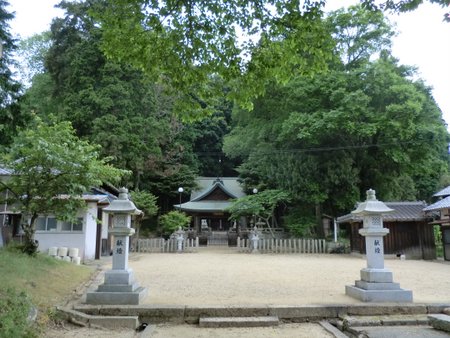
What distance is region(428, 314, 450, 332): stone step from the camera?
544 centimetres

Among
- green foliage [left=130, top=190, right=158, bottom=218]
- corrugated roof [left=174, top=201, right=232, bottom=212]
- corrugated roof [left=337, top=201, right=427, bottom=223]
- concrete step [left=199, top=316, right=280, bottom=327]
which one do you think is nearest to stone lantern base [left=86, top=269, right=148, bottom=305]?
concrete step [left=199, top=316, right=280, bottom=327]

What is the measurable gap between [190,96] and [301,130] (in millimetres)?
14345

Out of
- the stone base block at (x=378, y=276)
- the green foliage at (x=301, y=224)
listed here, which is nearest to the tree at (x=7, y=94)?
the stone base block at (x=378, y=276)

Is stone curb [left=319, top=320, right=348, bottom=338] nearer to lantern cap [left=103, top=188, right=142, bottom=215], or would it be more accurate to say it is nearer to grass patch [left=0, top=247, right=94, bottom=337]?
lantern cap [left=103, top=188, right=142, bottom=215]

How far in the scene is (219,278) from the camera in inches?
405

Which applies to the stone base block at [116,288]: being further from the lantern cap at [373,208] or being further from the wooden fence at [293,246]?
the wooden fence at [293,246]

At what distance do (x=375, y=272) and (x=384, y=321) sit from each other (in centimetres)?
127

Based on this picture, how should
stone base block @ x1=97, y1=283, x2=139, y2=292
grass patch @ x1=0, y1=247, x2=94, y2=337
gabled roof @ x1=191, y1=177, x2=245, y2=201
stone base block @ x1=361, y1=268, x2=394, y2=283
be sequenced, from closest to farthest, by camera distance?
grass patch @ x1=0, y1=247, x2=94, y2=337 → stone base block @ x1=97, y1=283, x2=139, y2=292 → stone base block @ x1=361, y1=268, x2=394, y2=283 → gabled roof @ x1=191, y1=177, x2=245, y2=201

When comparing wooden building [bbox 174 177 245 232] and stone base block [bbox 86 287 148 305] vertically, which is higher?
wooden building [bbox 174 177 245 232]

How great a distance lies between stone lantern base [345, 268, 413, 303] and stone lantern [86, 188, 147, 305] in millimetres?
4340

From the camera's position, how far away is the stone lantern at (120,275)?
671 centimetres

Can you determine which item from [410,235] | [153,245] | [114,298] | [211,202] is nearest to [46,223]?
[153,245]

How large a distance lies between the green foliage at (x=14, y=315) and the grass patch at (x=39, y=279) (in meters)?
0.03

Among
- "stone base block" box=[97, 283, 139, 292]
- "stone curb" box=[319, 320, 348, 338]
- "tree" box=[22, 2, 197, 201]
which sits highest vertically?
"tree" box=[22, 2, 197, 201]
